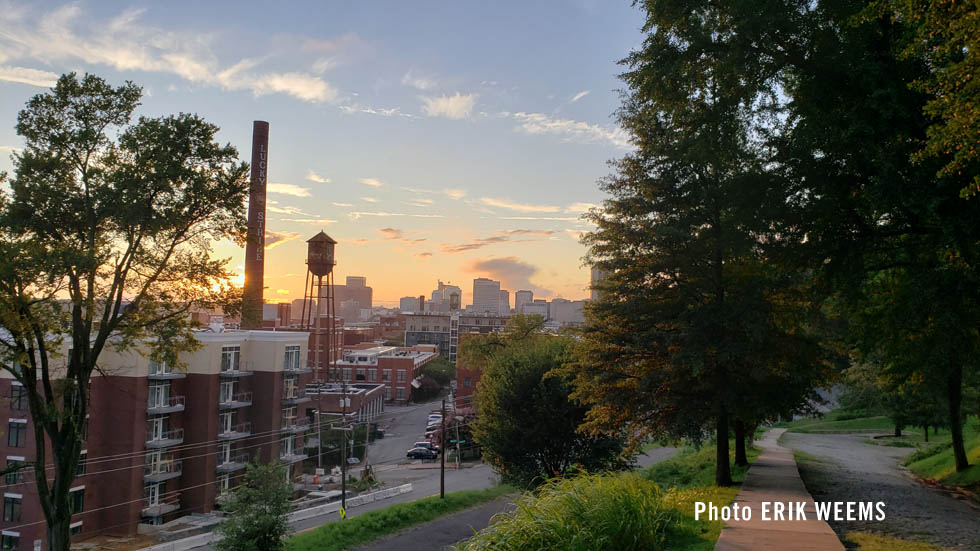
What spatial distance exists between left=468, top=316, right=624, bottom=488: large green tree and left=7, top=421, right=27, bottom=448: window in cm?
2128

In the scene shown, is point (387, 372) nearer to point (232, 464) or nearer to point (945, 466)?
point (232, 464)

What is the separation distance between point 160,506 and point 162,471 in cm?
179

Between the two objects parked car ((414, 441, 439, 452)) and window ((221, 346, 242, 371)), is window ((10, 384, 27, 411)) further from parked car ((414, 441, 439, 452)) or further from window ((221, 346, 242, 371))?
parked car ((414, 441, 439, 452))

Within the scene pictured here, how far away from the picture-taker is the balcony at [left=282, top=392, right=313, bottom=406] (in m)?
41.8

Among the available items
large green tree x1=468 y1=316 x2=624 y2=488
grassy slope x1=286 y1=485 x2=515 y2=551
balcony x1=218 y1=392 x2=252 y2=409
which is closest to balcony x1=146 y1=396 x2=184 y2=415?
balcony x1=218 y1=392 x2=252 y2=409

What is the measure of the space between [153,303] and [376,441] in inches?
1934

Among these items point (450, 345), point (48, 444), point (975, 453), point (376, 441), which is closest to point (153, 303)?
point (48, 444)

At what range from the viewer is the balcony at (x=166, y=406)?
33.7m

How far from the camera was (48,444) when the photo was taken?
30.6 m

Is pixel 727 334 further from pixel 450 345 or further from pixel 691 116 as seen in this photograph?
pixel 450 345

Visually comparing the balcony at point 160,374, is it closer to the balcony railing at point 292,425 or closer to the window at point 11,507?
the window at point 11,507

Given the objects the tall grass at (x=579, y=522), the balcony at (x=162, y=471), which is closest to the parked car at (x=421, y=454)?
the balcony at (x=162, y=471)

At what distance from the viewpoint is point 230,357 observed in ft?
128

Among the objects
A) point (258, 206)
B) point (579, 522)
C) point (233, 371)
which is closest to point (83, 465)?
point (233, 371)
